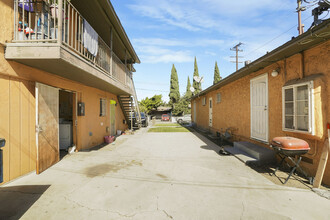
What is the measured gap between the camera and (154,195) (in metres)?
2.92

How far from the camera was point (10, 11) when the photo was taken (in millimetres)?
3510

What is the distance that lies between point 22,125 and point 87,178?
7.17 feet

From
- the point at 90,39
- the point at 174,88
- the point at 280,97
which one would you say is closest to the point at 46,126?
the point at 90,39

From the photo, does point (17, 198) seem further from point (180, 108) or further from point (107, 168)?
point (180, 108)

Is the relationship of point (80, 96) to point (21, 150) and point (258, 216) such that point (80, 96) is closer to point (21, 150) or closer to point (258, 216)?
point (21, 150)

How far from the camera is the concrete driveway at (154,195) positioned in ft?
7.83

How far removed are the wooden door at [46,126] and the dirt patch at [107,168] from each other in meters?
Answer: 1.26

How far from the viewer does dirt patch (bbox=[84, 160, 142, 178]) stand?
13.1ft

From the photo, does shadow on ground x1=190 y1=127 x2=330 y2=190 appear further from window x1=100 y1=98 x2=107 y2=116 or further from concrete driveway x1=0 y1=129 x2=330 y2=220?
window x1=100 y1=98 x2=107 y2=116

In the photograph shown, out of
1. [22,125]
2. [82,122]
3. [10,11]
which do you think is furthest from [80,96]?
[10,11]

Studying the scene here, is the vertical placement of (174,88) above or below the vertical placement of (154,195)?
above

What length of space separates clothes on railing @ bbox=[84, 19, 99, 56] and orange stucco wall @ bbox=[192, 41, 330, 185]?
6.23m

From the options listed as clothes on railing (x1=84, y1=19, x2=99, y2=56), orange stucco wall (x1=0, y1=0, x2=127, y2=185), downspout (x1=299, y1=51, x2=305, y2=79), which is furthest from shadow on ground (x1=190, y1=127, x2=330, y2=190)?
clothes on railing (x1=84, y1=19, x2=99, y2=56)

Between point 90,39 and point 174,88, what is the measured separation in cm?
3489
